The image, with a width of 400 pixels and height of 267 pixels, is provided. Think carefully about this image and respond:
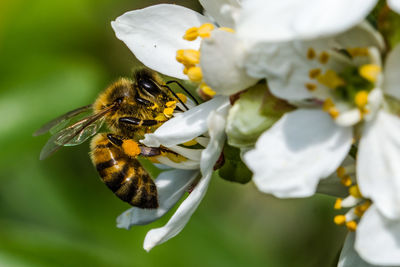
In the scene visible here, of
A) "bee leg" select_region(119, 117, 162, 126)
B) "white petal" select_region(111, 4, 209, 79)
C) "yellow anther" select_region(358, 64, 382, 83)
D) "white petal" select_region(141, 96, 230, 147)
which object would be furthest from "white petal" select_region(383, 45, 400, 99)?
"bee leg" select_region(119, 117, 162, 126)

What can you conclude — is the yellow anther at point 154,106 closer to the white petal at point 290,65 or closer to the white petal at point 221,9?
the white petal at point 221,9

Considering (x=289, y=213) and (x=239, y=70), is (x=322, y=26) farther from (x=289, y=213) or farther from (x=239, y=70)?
(x=289, y=213)

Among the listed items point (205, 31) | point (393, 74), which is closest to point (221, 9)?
point (205, 31)

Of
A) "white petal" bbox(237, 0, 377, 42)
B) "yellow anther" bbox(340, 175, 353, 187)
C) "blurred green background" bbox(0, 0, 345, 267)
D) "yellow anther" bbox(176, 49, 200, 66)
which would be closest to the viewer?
"white petal" bbox(237, 0, 377, 42)

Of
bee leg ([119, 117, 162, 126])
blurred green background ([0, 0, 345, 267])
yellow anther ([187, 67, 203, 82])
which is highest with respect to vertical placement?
yellow anther ([187, 67, 203, 82])

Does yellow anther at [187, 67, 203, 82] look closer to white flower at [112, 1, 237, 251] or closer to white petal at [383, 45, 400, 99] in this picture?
white flower at [112, 1, 237, 251]

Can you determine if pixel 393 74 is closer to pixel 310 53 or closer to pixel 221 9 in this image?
pixel 310 53
